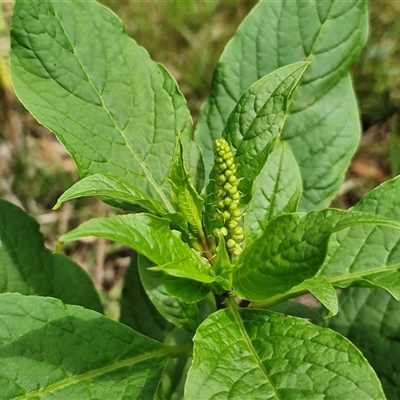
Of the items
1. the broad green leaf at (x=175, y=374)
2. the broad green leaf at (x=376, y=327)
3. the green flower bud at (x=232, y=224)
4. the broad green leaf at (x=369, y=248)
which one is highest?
the green flower bud at (x=232, y=224)

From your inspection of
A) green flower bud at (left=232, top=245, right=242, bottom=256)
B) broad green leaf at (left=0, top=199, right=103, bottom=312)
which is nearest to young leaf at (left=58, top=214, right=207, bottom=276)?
green flower bud at (left=232, top=245, right=242, bottom=256)

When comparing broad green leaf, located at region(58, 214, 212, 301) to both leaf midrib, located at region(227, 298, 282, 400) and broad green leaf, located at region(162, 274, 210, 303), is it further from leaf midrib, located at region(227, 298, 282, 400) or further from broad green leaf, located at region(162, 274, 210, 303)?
leaf midrib, located at region(227, 298, 282, 400)

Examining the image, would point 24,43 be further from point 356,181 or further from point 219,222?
point 356,181

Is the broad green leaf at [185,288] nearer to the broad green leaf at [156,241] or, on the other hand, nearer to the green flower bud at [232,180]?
the broad green leaf at [156,241]

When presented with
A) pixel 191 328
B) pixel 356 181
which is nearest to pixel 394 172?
pixel 356 181

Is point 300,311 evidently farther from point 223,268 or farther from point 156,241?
point 156,241

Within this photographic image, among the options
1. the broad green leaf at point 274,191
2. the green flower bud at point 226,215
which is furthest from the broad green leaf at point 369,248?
the green flower bud at point 226,215

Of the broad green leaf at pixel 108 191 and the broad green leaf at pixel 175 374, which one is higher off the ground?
the broad green leaf at pixel 108 191
